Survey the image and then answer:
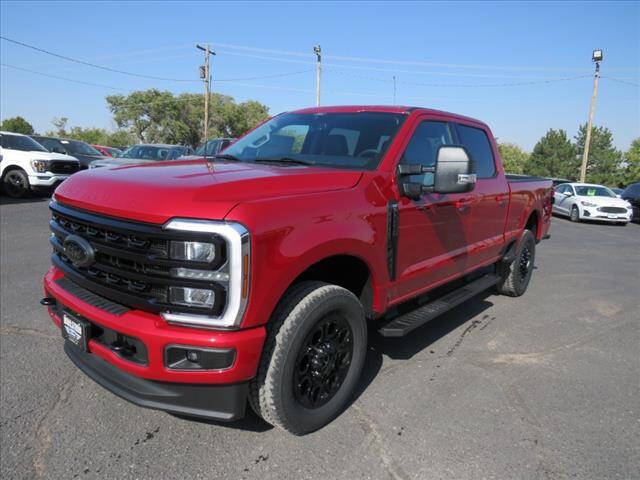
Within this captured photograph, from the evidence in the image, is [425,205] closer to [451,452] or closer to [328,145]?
[328,145]

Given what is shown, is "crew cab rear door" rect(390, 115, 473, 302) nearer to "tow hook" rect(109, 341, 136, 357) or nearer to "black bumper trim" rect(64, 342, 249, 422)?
"black bumper trim" rect(64, 342, 249, 422)

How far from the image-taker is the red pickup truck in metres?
2.17

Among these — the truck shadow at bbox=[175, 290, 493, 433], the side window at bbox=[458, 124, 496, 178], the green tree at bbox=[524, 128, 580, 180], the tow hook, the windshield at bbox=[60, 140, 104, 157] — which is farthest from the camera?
the green tree at bbox=[524, 128, 580, 180]

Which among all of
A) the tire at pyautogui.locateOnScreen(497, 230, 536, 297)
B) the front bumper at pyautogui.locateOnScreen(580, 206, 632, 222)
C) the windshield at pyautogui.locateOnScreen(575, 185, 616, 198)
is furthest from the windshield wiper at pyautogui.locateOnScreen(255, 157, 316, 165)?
the windshield at pyautogui.locateOnScreen(575, 185, 616, 198)

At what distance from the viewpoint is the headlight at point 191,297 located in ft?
7.12

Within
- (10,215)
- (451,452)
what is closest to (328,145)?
(451,452)

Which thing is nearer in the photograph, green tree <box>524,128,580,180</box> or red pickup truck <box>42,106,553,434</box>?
red pickup truck <box>42,106,553,434</box>

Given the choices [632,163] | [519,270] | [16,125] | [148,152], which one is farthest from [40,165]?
[632,163]

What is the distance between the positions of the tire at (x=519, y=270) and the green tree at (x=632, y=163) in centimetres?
7392

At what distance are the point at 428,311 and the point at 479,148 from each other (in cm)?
199

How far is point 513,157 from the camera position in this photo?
340ft

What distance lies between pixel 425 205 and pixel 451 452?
1584 mm

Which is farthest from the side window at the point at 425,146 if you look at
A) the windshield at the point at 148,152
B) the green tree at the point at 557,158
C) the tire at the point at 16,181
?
the green tree at the point at 557,158

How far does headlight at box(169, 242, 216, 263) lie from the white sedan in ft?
56.6
